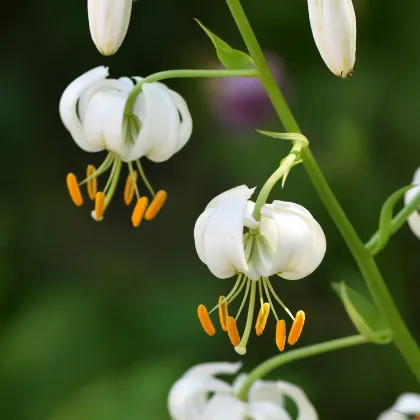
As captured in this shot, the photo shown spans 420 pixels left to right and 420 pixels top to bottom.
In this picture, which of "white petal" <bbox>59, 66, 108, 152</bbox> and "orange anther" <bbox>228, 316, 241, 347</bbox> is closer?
"orange anther" <bbox>228, 316, 241, 347</bbox>

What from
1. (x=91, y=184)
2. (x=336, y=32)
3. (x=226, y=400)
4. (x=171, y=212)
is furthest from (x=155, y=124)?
(x=171, y=212)

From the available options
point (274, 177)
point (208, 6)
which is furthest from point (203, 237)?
point (208, 6)

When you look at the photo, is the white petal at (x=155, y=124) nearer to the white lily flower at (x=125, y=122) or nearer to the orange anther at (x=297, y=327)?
the white lily flower at (x=125, y=122)

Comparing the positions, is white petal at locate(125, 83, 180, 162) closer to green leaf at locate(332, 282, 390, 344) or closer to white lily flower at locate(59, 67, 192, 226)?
white lily flower at locate(59, 67, 192, 226)

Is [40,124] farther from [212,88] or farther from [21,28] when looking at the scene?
[212,88]

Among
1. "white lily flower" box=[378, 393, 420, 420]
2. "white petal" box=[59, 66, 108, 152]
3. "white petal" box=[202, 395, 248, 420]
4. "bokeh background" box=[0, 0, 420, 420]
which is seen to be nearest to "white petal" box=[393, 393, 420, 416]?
"white lily flower" box=[378, 393, 420, 420]

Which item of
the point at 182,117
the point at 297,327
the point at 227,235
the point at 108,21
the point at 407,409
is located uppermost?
the point at 108,21

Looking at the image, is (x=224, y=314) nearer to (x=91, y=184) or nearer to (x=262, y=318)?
(x=262, y=318)
